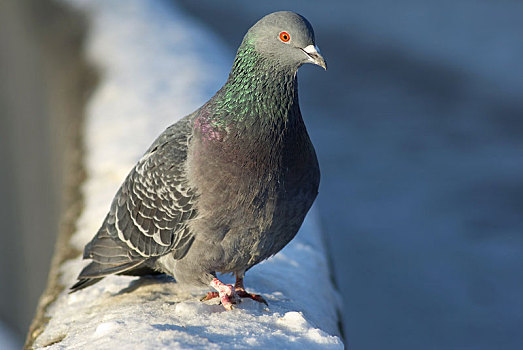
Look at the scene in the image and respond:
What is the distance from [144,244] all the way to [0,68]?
6210 mm

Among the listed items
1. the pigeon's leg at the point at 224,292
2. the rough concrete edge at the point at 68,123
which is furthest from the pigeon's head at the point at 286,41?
the rough concrete edge at the point at 68,123

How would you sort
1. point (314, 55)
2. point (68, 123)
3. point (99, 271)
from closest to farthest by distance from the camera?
point (314, 55) < point (99, 271) < point (68, 123)

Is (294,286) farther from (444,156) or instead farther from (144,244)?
(444,156)

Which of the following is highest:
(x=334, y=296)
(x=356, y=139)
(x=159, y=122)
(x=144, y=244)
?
(x=356, y=139)

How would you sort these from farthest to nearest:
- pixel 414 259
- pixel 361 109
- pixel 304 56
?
pixel 361 109 → pixel 414 259 → pixel 304 56

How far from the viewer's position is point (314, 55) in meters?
3.35

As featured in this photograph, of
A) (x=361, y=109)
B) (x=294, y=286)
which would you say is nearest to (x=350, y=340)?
(x=294, y=286)

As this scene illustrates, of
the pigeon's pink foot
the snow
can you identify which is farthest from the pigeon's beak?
the snow

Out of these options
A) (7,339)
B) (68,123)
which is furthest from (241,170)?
(7,339)

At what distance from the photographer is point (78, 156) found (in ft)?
20.4

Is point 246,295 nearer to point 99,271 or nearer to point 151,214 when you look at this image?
point 151,214

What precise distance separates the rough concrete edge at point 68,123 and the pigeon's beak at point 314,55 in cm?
226

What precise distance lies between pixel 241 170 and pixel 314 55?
65 cm

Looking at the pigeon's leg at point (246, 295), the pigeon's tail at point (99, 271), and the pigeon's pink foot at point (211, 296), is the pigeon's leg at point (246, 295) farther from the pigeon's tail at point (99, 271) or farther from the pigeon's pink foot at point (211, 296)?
the pigeon's tail at point (99, 271)
